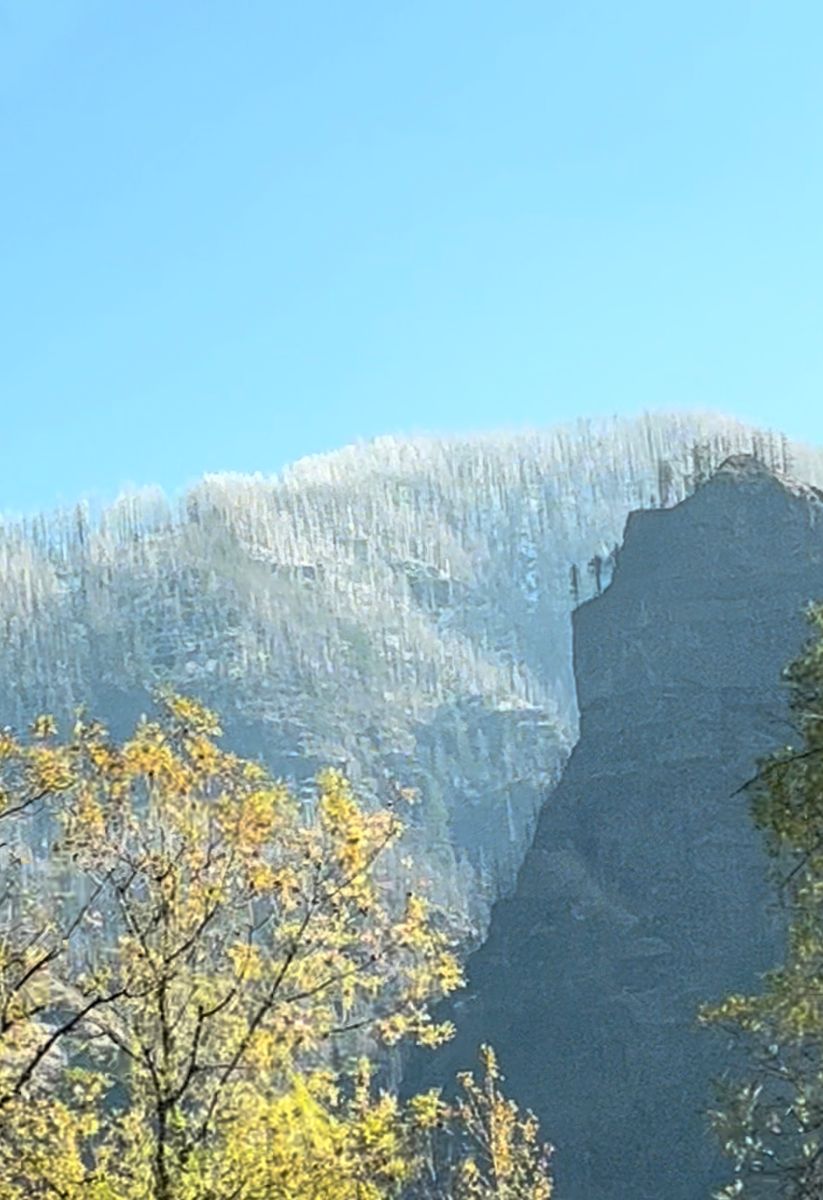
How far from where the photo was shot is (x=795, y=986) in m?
14.4

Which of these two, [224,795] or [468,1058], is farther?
[468,1058]

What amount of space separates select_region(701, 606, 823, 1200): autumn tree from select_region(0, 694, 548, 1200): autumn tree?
3.01 m

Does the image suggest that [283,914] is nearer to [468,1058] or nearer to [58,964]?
[58,964]

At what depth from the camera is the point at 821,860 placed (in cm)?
1290

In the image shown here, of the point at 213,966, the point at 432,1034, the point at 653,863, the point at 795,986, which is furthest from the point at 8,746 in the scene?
the point at 653,863

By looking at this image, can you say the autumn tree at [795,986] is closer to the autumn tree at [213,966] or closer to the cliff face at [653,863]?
the autumn tree at [213,966]

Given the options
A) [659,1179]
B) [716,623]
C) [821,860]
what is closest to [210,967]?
[821,860]

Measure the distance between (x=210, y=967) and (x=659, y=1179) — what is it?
104770mm

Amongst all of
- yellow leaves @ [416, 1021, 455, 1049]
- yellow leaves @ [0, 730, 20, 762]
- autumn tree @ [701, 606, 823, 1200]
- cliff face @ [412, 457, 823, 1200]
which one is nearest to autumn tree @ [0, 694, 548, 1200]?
yellow leaves @ [416, 1021, 455, 1049]

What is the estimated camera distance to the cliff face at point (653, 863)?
11519cm

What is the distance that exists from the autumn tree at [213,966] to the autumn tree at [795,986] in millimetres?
3011

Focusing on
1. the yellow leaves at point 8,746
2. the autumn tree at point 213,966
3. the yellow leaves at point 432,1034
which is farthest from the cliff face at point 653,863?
the yellow leaves at point 8,746

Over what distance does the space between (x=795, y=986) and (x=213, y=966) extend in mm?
5483

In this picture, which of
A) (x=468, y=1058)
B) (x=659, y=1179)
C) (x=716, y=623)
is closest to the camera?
(x=659, y=1179)
